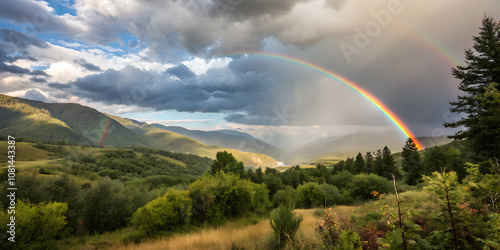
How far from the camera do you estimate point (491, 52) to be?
20.9 meters

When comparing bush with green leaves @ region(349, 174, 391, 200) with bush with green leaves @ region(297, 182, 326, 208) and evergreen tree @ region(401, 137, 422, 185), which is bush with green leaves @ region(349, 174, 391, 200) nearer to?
bush with green leaves @ region(297, 182, 326, 208)

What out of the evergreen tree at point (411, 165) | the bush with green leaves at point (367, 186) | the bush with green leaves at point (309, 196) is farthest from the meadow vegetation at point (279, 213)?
the evergreen tree at point (411, 165)

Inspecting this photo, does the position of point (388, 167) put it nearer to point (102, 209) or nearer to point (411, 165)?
point (411, 165)

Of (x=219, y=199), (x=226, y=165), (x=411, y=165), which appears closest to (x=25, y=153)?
(x=226, y=165)

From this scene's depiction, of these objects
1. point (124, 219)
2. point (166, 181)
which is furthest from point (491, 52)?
point (166, 181)

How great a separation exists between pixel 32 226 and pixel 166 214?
6791 millimetres

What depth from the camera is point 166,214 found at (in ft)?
47.3

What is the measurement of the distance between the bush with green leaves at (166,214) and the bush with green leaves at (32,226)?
14.9ft

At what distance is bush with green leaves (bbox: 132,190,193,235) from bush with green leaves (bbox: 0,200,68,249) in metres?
4.55

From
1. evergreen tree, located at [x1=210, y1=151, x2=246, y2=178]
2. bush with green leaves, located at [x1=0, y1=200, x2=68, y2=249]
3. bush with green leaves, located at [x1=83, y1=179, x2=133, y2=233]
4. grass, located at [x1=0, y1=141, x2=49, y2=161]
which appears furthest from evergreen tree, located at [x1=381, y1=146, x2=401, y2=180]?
grass, located at [x1=0, y1=141, x2=49, y2=161]

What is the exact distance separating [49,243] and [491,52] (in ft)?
133

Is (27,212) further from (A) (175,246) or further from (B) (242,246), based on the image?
(B) (242,246)

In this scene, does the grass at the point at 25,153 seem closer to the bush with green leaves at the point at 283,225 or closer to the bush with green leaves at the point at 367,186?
the bush with green leaves at the point at 283,225

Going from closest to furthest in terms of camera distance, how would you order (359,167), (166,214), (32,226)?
(32,226), (166,214), (359,167)
